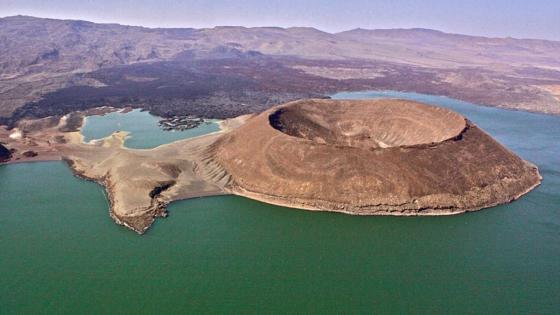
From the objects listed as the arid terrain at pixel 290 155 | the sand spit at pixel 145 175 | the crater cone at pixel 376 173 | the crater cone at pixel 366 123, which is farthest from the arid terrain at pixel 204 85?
the crater cone at pixel 376 173

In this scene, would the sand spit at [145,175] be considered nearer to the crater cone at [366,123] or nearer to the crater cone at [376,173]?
the crater cone at [376,173]

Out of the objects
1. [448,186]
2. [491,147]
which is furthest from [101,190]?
[491,147]

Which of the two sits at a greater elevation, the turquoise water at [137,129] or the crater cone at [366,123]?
the crater cone at [366,123]

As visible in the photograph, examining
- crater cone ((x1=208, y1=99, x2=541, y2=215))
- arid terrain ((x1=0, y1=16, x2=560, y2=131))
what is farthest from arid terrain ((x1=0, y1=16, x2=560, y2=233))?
arid terrain ((x1=0, y1=16, x2=560, y2=131))

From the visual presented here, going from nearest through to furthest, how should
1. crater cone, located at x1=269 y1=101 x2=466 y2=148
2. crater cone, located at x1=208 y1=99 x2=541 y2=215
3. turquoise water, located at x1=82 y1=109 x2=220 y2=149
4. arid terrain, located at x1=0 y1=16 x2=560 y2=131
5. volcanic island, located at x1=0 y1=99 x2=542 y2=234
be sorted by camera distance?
volcanic island, located at x1=0 y1=99 x2=542 y2=234, crater cone, located at x1=208 y1=99 x2=541 y2=215, crater cone, located at x1=269 y1=101 x2=466 y2=148, turquoise water, located at x1=82 y1=109 x2=220 y2=149, arid terrain, located at x1=0 y1=16 x2=560 y2=131

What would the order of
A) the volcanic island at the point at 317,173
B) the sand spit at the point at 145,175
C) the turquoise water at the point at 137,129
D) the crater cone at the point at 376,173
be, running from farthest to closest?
the turquoise water at the point at 137,129, the crater cone at the point at 376,173, the volcanic island at the point at 317,173, the sand spit at the point at 145,175

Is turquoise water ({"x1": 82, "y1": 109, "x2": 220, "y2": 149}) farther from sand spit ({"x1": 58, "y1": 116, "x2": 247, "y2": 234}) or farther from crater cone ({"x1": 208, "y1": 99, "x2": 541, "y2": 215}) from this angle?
crater cone ({"x1": 208, "y1": 99, "x2": 541, "y2": 215})
